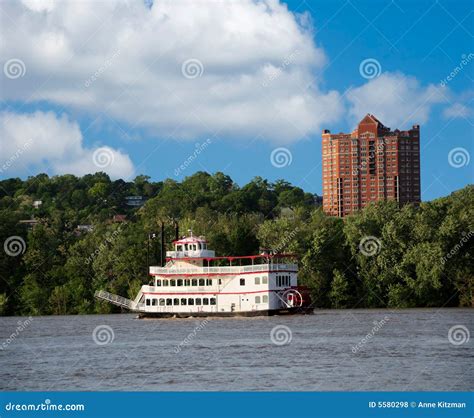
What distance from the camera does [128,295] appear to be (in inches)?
4171

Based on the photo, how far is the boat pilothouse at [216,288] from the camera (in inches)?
3159

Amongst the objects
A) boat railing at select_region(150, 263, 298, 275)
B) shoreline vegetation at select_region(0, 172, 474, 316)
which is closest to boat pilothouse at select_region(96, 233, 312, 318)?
boat railing at select_region(150, 263, 298, 275)

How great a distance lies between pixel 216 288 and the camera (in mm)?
83000

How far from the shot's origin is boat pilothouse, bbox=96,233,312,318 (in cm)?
8025

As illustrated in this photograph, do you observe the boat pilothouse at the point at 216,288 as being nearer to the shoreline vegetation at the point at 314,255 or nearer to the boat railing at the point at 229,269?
the boat railing at the point at 229,269

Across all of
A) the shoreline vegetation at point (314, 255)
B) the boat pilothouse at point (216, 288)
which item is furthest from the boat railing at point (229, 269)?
the shoreline vegetation at point (314, 255)

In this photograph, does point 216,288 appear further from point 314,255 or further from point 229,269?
point 314,255

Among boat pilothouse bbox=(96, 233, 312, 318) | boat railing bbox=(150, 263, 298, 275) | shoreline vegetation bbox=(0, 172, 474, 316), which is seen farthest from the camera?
shoreline vegetation bbox=(0, 172, 474, 316)

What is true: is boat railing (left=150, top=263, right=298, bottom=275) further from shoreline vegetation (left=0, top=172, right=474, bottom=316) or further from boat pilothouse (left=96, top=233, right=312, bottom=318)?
shoreline vegetation (left=0, top=172, right=474, bottom=316)

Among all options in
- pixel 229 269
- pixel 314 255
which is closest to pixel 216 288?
pixel 229 269

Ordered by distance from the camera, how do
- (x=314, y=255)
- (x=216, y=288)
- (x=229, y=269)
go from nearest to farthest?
(x=229, y=269)
(x=216, y=288)
(x=314, y=255)

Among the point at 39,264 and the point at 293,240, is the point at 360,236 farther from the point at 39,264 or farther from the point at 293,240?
the point at 39,264

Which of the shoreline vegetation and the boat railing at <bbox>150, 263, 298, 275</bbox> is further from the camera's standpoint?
the shoreline vegetation
